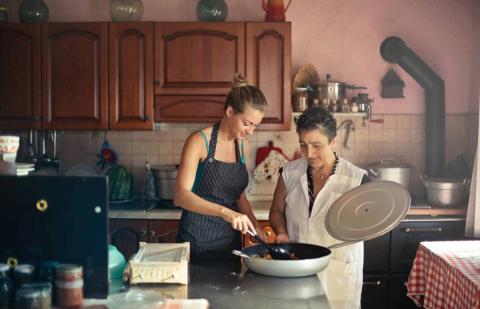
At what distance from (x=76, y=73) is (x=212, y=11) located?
0.99 metres

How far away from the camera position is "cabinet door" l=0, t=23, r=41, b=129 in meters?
4.21

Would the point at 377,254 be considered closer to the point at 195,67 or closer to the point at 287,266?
the point at 195,67

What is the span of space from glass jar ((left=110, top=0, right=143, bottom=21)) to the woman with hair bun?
5.48 ft

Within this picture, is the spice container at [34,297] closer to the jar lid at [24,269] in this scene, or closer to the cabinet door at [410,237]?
the jar lid at [24,269]

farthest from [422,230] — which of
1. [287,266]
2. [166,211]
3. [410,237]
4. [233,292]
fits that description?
[233,292]

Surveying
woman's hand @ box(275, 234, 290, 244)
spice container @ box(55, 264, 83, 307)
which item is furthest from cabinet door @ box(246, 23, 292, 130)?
spice container @ box(55, 264, 83, 307)

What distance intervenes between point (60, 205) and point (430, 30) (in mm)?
3488

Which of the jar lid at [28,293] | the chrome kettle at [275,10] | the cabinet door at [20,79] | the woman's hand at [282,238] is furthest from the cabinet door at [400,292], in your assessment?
the jar lid at [28,293]

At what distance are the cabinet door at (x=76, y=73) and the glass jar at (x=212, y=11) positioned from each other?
0.65m

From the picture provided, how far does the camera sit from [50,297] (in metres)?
1.76

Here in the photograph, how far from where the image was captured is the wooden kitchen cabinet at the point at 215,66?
162 inches

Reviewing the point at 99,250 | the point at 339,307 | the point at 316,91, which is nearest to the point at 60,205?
the point at 99,250

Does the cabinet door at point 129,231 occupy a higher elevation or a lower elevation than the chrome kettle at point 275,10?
lower

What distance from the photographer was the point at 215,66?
4.13 meters
